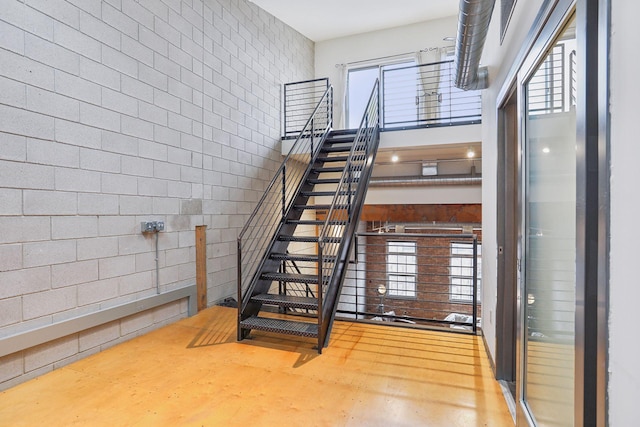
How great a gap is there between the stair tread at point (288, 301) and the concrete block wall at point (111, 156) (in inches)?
45.0

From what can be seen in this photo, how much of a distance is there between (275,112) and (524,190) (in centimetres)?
465

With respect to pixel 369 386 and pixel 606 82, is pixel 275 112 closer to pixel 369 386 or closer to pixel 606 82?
pixel 369 386

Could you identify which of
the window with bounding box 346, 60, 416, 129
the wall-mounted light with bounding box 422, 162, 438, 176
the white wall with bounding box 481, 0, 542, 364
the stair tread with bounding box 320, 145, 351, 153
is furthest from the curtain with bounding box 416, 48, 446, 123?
the white wall with bounding box 481, 0, 542, 364

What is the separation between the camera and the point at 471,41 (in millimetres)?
2338

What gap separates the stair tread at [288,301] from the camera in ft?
10.3

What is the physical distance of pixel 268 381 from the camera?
2.46 metres

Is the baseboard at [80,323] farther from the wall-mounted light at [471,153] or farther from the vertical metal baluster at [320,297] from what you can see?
the wall-mounted light at [471,153]

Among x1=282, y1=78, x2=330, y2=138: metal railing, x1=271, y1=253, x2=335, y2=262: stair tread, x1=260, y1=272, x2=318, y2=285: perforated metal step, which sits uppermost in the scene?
x1=282, y1=78, x2=330, y2=138: metal railing

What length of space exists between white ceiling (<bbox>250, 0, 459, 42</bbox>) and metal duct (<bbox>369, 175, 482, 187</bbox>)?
9.64 ft

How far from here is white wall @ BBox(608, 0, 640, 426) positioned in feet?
2.62

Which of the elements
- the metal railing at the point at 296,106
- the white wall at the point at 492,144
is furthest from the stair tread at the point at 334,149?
the white wall at the point at 492,144

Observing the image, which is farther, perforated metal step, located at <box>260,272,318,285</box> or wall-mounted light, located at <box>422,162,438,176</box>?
wall-mounted light, located at <box>422,162,438,176</box>

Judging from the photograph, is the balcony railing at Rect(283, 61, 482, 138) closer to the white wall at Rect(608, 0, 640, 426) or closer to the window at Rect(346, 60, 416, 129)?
the window at Rect(346, 60, 416, 129)

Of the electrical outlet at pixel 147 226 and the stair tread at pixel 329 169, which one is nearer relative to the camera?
the electrical outlet at pixel 147 226
